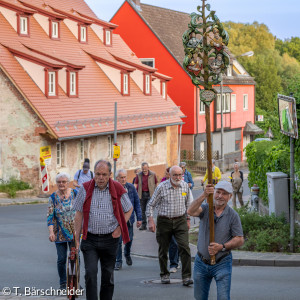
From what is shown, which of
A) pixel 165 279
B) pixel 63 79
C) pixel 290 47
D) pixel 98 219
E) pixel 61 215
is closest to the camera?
pixel 98 219

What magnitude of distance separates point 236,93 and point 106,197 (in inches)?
2052

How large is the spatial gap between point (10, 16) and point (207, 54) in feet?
93.1

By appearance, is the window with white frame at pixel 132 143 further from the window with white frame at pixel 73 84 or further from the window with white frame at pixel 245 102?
the window with white frame at pixel 245 102

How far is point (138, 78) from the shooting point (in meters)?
45.2

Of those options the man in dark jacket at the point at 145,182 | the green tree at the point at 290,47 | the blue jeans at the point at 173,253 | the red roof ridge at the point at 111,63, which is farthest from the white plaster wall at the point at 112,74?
the green tree at the point at 290,47

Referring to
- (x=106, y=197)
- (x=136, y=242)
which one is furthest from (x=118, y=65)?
(x=106, y=197)

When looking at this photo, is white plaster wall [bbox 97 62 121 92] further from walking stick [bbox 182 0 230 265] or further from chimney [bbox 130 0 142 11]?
walking stick [bbox 182 0 230 265]

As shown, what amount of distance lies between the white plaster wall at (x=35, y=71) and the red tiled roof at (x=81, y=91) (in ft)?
0.57

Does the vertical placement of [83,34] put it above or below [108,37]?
below

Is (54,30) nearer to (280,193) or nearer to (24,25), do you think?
(24,25)

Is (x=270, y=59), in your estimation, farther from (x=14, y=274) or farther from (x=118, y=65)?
(x=14, y=274)

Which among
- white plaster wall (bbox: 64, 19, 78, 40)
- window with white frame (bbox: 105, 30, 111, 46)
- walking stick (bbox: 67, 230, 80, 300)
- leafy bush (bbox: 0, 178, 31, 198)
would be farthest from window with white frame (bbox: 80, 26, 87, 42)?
walking stick (bbox: 67, 230, 80, 300)

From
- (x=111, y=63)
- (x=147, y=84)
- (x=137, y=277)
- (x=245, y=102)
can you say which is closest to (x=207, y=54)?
(x=137, y=277)

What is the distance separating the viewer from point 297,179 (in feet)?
54.5
